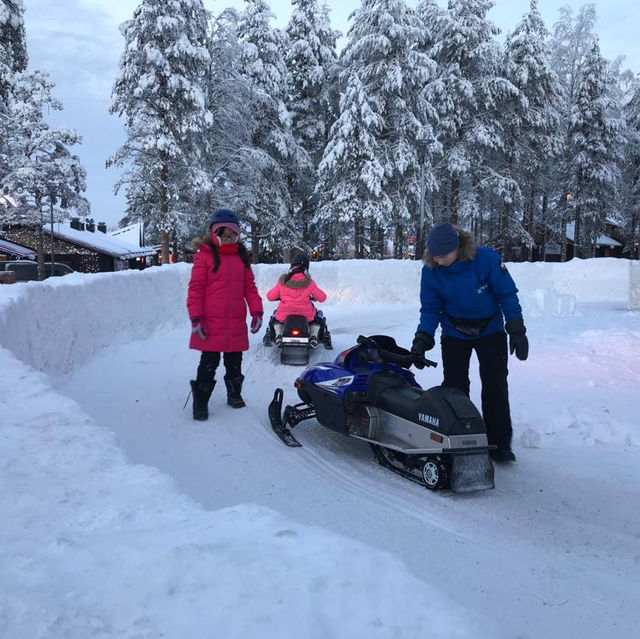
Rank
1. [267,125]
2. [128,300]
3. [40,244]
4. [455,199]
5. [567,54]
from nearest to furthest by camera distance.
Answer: [128,300]
[267,125]
[455,199]
[40,244]
[567,54]

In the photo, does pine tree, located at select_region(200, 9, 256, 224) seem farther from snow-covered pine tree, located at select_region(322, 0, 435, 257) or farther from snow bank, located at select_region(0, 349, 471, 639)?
snow bank, located at select_region(0, 349, 471, 639)

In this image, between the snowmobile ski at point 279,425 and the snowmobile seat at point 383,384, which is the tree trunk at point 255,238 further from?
the snowmobile seat at point 383,384

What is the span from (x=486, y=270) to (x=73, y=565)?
3.50 metres

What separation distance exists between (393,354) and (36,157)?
3368cm

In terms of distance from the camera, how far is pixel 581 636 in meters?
2.23

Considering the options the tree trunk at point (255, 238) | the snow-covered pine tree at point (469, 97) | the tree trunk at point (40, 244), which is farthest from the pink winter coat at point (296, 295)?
the tree trunk at point (40, 244)

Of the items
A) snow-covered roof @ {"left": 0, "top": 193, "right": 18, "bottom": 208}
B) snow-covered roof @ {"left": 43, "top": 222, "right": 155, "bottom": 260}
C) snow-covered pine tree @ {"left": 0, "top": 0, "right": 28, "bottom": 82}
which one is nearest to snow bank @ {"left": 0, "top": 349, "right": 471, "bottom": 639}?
snow-covered pine tree @ {"left": 0, "top": 0, "right": 28, "bottom": 82}

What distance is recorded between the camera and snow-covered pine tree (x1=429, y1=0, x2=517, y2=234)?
27.0m

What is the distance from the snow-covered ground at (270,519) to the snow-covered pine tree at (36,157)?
93.4 feet

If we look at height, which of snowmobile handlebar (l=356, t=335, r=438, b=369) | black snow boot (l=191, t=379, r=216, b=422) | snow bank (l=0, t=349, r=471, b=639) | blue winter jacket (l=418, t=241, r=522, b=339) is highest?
blue winter jacket (l=418, t=241, r=522, b=339)

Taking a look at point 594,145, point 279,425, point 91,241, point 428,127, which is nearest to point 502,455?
point 279,425

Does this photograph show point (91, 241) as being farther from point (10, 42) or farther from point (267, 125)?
point (10, 42)

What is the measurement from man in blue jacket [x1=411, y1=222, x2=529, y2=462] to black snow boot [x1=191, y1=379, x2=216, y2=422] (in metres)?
2.11

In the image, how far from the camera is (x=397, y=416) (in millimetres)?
4129
